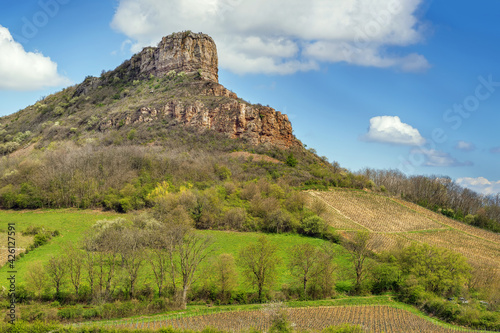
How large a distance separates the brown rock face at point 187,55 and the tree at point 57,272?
86.5m

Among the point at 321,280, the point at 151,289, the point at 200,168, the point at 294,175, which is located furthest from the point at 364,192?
the point at 151,289

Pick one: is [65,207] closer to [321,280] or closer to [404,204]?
[321,280]

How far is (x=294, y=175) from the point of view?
83.6m

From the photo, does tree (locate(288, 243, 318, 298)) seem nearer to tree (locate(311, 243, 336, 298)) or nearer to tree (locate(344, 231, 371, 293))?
tree (locate(311, 243, 336, 298))

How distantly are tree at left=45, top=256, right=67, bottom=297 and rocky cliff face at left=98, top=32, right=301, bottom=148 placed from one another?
62.7 m

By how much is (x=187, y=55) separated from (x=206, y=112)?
97.9ft

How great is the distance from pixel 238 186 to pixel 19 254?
129ft

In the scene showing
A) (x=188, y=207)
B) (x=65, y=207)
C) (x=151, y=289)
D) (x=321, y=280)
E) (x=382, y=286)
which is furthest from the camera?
(x=65, y=207)

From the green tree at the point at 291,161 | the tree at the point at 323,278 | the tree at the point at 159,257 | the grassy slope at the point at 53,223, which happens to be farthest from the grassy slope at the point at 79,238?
the green tree at the point at 291,161

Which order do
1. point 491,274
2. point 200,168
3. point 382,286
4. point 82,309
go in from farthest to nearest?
point 200,168
point 491,274
point 382,286
point 82,309

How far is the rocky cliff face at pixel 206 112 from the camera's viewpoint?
9319cm

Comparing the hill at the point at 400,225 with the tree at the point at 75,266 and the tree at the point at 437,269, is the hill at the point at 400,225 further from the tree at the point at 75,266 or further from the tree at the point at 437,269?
the tree at the point at 75,266

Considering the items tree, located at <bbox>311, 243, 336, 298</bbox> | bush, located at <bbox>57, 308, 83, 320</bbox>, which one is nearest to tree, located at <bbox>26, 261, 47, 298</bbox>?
bush, located at <bbox>57, 308, 83, 320</bbox>

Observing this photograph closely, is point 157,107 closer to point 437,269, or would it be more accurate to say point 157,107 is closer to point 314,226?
point 314,226
